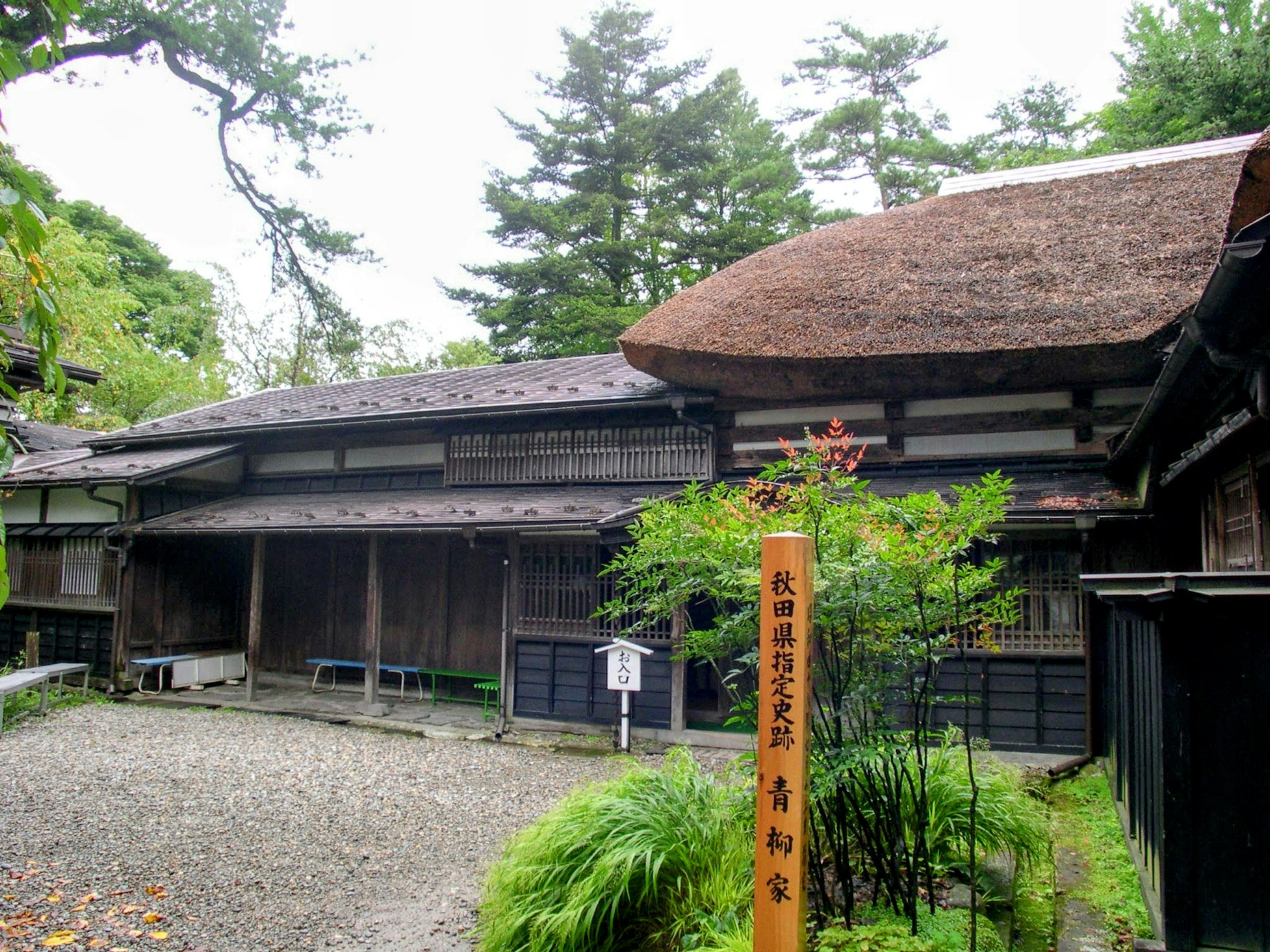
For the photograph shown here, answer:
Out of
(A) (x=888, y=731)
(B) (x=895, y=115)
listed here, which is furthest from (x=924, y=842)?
(B) (x=895, y=115)

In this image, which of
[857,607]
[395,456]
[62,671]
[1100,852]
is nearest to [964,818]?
[857,607]

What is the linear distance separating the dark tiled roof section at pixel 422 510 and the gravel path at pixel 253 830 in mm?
2407

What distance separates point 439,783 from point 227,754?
2615 millimetres

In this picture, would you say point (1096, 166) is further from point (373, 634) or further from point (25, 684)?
point (25, 684)

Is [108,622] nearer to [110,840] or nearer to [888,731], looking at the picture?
[110,840]

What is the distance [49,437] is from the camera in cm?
1836

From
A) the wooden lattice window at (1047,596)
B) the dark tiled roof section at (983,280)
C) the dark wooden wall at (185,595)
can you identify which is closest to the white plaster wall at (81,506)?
the dark wooden wall at (185,595)

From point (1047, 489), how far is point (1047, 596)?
1.01 m

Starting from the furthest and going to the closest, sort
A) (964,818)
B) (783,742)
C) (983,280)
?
(983,280) < (964,818) < (783,742)

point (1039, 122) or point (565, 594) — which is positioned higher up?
point (1039, 122)

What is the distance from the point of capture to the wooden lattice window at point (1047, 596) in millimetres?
7746

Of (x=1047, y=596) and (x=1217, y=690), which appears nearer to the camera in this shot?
(x=1217, y=690)

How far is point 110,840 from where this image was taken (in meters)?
5.99

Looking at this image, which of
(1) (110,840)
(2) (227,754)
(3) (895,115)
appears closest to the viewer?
(1) (110,840)
